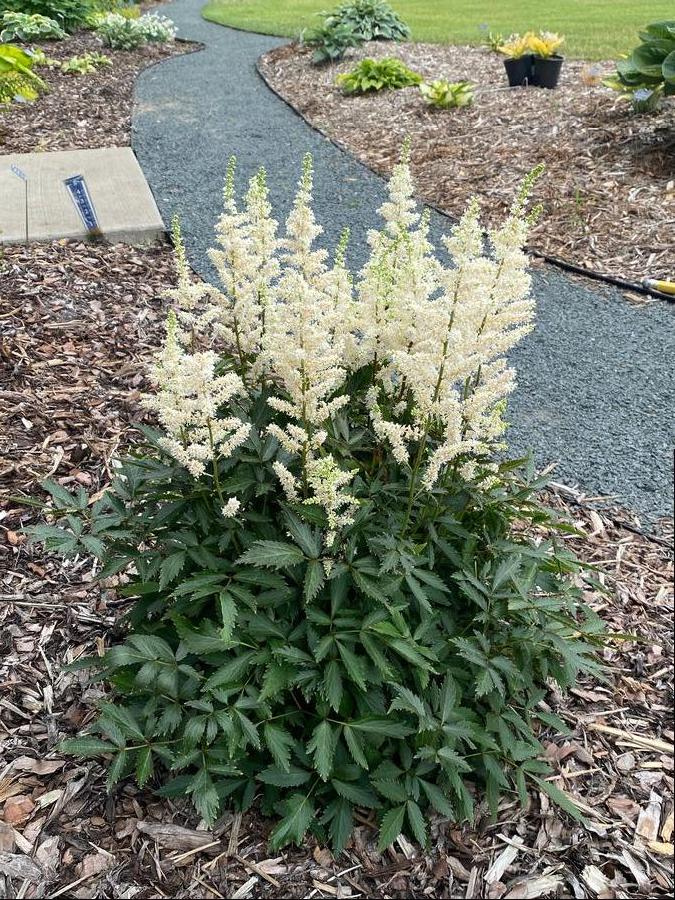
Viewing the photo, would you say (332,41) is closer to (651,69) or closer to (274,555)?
(651,69)

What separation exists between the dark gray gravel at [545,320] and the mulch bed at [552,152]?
0.44 meters

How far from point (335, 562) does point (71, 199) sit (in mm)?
5101

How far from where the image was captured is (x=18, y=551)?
3.11 m

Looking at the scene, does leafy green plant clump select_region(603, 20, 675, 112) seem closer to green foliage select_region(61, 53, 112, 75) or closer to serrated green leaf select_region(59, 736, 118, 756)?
serrated green leaf select_region(59, 736, 118, 756)

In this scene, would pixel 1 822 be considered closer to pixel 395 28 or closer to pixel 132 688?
pixel 132 688

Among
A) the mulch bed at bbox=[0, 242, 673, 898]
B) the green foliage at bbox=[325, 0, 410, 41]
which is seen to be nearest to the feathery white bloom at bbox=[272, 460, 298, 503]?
the mulch bed at bbox=[0, 242, 673, 898]

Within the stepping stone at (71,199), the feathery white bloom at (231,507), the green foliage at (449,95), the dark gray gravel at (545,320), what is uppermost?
the feathery white bloom at (231,507)

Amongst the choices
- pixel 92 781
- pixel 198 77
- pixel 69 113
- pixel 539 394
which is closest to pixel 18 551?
pixel 92 781

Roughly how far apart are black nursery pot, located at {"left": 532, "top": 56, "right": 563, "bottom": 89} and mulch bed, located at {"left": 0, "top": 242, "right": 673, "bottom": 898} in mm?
7838

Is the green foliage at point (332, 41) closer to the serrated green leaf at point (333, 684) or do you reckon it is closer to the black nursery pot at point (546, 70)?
the black nursery pot at point (546, 70)

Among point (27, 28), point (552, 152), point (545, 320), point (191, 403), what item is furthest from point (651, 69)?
point (27, 28)

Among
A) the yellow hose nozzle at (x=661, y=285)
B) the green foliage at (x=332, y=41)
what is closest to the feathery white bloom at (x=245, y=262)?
the yellow hose nozzle at (x=661, y=285)

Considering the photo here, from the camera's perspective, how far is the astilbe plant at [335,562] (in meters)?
2.03

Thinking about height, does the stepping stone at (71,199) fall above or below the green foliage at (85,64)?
below
